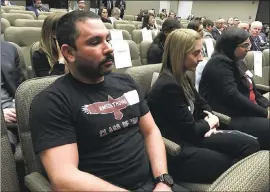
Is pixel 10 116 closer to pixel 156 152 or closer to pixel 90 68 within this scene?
pixel 90 68

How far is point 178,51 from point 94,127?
2.18 ft

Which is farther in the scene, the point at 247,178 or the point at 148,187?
the point at 148,187

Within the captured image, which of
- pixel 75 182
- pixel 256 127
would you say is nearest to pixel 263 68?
pixel 256 127

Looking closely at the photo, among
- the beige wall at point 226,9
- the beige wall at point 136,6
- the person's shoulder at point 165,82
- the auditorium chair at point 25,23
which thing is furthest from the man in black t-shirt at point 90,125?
the beige wall at point 226,9

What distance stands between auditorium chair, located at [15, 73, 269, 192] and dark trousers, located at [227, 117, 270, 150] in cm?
69

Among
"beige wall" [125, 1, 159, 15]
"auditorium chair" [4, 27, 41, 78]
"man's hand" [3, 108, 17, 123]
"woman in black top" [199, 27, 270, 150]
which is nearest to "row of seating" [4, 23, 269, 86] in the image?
"auditorium chair" [4, 27, 41, 78]

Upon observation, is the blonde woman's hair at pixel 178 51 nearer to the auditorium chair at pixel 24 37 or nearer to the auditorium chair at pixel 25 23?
the auditorium chair at pixel 24 37

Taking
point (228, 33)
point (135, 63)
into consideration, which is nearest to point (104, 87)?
point (228, 33)

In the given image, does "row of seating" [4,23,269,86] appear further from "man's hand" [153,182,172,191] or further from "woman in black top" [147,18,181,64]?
"man's hand" [153,182,172,191]

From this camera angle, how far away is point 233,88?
180cm

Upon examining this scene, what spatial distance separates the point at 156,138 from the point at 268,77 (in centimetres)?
228

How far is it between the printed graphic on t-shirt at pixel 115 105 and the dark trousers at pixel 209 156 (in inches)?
14.9

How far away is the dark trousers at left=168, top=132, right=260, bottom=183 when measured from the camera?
123 cm

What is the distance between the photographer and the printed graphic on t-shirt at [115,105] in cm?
98
